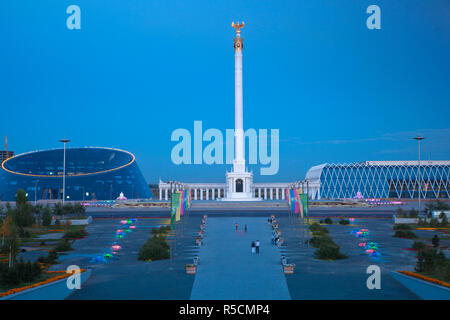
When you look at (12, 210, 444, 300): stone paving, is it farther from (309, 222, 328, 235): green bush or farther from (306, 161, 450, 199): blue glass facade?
(306, 161, 450, 199): blue glass facade

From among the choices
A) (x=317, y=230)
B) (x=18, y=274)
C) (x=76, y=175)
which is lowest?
(x=317, y=230)

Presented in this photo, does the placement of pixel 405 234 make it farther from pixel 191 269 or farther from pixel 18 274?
pixel 18 274

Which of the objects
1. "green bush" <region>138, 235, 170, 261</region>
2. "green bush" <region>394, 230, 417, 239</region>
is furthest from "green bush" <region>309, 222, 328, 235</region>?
"green bush" <region>138, 235, 170, 261</region>

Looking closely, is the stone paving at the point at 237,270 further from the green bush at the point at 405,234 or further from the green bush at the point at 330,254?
the green bush at the point at 405,234

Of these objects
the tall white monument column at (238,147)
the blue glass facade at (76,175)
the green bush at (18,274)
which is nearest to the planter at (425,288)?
the green bush at (18,274)

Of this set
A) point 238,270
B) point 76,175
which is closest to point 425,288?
point 238,270
